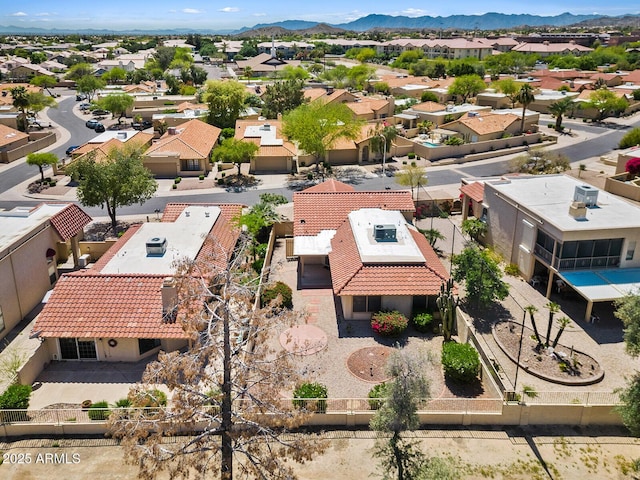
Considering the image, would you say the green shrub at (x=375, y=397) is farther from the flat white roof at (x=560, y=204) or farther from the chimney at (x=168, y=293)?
the flat white roof at (x=560, y=204)

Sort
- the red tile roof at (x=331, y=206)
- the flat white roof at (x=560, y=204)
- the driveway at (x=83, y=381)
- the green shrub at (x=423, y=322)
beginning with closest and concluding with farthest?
the driveway at (x=83, y=381) → the green shrub at (x=423, y=322) → the flat white roof at (x=560, y=204) → the red tile roof at (x=331, y=206)

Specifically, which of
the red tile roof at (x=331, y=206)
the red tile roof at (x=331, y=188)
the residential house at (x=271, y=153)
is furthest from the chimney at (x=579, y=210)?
the residential house at (x=271, y=153)

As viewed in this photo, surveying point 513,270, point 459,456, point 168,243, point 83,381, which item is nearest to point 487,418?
point 459,456

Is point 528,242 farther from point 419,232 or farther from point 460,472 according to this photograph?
point 460,472

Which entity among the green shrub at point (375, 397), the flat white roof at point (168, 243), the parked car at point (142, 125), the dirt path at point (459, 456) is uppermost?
the flat white roof at point (168, 243)

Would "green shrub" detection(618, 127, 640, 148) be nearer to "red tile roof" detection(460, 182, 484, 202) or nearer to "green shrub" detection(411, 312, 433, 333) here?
"red tile roof" detection(460, 182, 484, 202)
